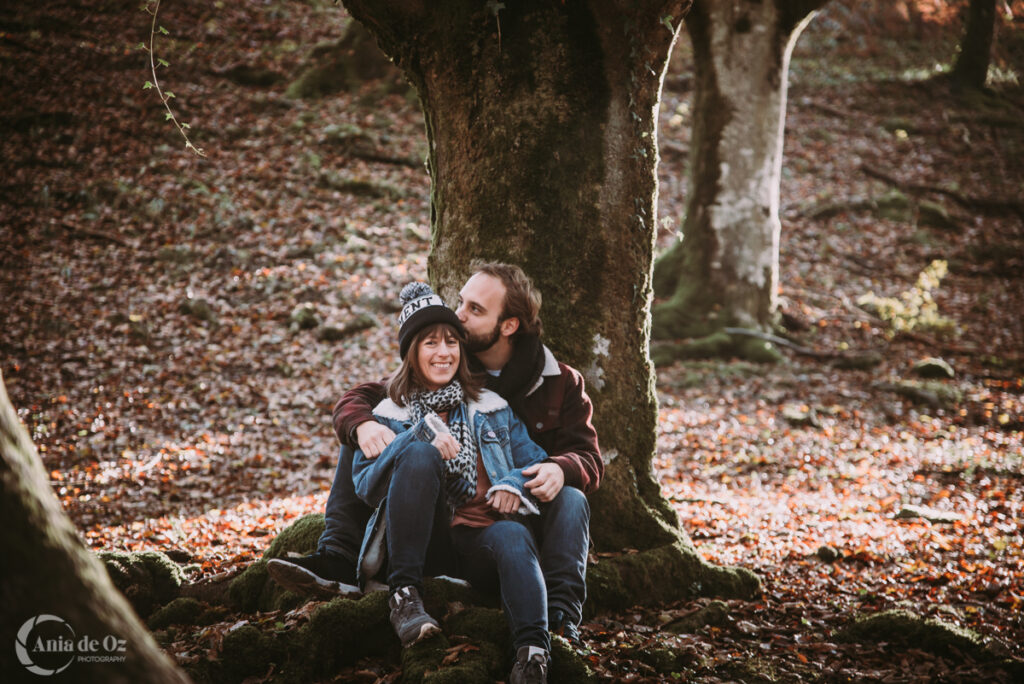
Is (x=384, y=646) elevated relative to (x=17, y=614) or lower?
lower

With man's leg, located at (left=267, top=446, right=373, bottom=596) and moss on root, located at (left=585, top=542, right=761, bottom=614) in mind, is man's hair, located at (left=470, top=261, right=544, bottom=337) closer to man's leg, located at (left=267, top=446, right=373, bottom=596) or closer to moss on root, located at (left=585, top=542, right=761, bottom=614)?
man's leg, located at (left=267, top=446, right=373, bottom=596)

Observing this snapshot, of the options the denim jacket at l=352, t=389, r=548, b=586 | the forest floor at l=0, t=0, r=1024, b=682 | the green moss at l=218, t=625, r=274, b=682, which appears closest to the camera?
the green moss at l=218, t=625, r=274, b=682

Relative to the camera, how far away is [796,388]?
9.09 meters

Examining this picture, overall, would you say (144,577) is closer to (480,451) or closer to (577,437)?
(480,451)

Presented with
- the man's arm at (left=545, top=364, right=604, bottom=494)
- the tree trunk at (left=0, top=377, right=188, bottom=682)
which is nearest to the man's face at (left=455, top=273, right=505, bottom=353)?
the man's arm at (left=545, top=364, right=604, bottom=494)

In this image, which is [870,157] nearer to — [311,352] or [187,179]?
[311,352]

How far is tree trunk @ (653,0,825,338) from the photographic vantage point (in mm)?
9516

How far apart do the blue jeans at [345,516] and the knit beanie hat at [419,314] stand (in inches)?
26.5

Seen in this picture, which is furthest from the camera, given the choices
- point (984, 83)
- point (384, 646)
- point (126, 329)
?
point (984, 83)

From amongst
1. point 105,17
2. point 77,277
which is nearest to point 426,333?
point 77,277

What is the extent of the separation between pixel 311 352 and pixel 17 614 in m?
7.94

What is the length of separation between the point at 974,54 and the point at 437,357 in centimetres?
2027

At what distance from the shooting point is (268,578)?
12.4 ft

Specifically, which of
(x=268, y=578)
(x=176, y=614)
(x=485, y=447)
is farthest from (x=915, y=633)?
(x=176, y=614)
